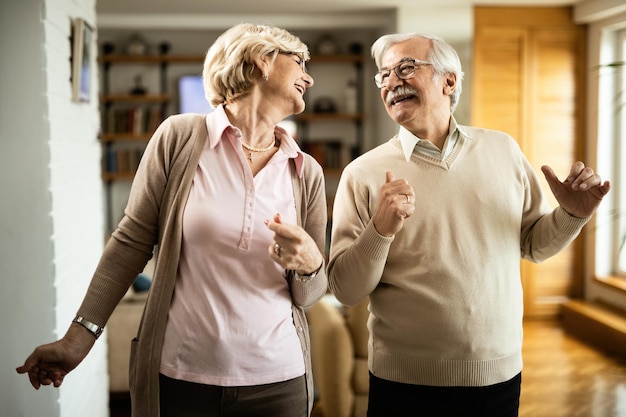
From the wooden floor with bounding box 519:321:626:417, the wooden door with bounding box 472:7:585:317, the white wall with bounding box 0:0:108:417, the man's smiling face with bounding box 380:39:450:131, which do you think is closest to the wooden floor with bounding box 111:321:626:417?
the wooden floor with bounding box 519:321:626:417

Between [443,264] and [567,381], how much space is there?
315 centimetres

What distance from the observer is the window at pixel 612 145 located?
19.0ft

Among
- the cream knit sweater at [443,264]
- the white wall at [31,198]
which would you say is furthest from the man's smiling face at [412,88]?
the white wall at [31,198]

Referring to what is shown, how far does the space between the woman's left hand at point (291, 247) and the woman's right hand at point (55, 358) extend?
47 centimetres

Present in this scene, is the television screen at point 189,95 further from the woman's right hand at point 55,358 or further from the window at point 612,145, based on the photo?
the woman's right hand at point 55,358

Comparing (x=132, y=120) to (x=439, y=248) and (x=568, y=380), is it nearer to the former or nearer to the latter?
(x=568, y=380)

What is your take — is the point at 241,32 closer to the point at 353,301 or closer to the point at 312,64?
the point at 353,301

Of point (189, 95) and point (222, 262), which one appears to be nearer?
point (222, 262)

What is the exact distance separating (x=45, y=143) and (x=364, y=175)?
1073 millimetres

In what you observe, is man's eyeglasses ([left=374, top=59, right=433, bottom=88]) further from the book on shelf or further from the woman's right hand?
the book on shelf

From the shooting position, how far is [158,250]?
1413 millimetres

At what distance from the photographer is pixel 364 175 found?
1705 millimetres

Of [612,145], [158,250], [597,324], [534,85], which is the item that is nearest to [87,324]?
[158,250]

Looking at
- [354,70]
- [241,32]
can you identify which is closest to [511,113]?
[354,70]
